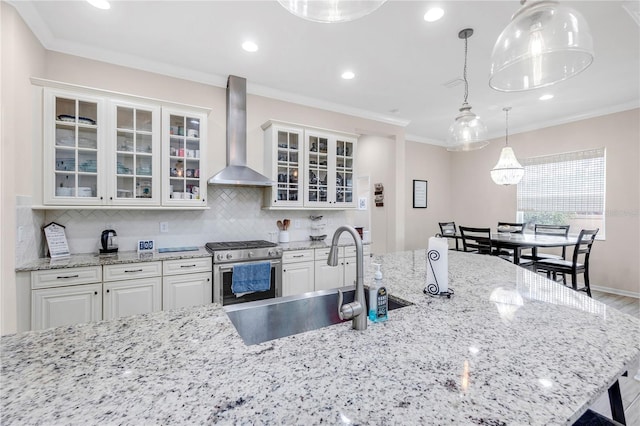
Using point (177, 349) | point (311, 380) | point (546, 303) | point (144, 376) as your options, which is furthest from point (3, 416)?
point (546, 303)

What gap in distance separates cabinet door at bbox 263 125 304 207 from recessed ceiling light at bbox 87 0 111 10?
5.73 feet

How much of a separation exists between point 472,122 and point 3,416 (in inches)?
128

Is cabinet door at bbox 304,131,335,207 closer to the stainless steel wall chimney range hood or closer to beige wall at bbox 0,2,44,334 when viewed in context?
the stainless steel wall chimney range hood

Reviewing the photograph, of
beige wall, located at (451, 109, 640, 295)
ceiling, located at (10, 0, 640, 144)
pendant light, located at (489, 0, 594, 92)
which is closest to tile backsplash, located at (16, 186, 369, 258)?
ceiling, located at (10, 0, 640, 144)

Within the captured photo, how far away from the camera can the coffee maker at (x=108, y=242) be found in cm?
280

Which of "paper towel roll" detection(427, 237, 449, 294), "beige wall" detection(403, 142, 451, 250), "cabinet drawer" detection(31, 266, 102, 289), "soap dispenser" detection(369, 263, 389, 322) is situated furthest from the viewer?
"beige wall" detection(403, 142, 451, 250)

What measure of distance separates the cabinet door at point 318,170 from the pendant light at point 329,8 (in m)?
2.53

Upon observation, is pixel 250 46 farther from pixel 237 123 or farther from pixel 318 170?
pixel 318 170

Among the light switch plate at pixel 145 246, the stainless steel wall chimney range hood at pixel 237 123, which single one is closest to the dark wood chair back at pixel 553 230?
the stainless steel wall chimney range hood at pixel 237 123

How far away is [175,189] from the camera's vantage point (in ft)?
9.89

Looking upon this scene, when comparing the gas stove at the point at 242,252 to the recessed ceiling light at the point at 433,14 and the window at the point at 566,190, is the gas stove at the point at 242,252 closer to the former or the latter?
the recessed ceiling light at the point at 433,14

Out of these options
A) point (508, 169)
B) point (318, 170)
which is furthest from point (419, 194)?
point (318, 170)

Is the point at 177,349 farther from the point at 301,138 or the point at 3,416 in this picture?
the point at 301,138

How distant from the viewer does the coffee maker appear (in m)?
2.80
